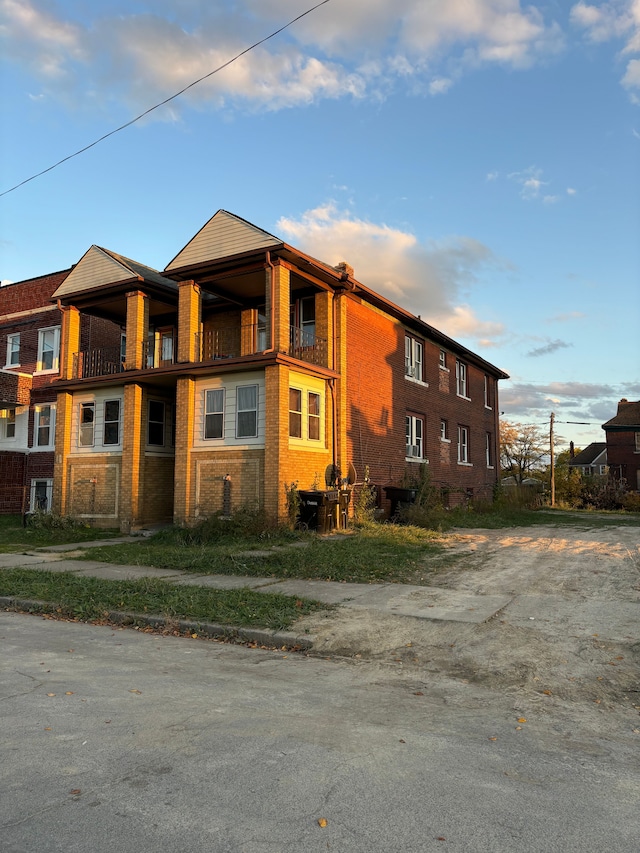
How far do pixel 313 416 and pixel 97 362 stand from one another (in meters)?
10.5

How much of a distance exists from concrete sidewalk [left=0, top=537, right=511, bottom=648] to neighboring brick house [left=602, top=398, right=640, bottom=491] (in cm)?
4617

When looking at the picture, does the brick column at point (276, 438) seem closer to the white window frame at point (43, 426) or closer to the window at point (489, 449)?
the white window frame at point (43, 426)

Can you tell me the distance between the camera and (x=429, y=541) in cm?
1570

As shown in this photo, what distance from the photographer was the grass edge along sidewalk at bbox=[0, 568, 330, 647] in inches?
306

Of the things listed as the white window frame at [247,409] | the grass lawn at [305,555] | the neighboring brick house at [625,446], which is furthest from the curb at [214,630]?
the neighboring brick house at [625,446]

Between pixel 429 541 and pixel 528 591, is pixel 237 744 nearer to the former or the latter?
pixel 528 591

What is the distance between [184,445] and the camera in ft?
61.3

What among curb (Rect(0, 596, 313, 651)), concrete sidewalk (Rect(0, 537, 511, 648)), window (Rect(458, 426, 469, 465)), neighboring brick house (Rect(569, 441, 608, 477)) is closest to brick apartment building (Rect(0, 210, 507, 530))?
window (Rect(458, 426, 469, 465))

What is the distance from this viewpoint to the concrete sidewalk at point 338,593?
8.08m

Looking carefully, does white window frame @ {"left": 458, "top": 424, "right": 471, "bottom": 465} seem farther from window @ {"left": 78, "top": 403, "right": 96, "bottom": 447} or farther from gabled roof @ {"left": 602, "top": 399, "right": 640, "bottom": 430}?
gabled roof @ {"left": 602, "top": 399, "right": 640, "bottom": 430}

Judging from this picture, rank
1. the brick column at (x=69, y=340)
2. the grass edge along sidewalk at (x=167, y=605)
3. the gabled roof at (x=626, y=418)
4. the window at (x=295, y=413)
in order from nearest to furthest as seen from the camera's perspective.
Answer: the grass edge along sidewalk at (x=167, y=605), the window at (x=295, y=413), the brick column at (x=69, y=340), the gabled roof at (x=626, y=418)

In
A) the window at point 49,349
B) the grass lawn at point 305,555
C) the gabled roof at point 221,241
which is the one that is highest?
the gabled roof at point 221,241

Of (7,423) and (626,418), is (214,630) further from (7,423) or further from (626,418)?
(626,418)

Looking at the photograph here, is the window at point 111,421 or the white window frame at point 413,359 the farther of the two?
the white window frame at point 413,359
